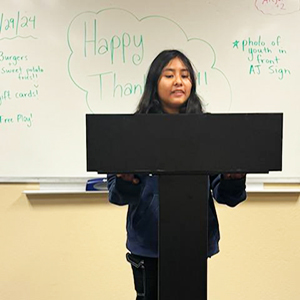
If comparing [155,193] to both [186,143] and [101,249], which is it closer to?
[186,143]

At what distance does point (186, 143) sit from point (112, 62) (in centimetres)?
89

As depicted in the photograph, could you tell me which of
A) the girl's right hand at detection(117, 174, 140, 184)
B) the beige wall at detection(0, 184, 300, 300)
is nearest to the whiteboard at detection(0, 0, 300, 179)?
the beige wall at detection(0, 184, 300, 300)

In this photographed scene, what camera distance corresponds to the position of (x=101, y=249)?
1562 millimetres

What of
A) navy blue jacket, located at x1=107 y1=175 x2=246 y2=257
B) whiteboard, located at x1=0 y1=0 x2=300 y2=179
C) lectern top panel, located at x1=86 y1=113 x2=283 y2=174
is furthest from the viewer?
whiteboard, located at x1=0 y1=0 x2=300 y2=179

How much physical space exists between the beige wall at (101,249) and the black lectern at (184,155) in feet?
2.84

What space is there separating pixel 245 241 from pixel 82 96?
96 cm

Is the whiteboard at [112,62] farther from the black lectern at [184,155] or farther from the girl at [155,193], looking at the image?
the black lectern at [184,155]

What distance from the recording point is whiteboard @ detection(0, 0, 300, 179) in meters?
1.44

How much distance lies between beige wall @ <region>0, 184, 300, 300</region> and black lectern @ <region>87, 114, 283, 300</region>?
87 cm

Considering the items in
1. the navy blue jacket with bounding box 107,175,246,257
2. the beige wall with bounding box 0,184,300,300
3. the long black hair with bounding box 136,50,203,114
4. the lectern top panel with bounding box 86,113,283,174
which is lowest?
the beige wall with bounding box 0,184,300,300

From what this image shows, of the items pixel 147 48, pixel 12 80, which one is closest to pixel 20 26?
pixel 12 80

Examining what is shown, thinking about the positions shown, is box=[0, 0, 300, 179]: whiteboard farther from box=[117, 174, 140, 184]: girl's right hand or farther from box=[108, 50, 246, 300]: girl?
box=[117, 174, 140, 184]: girl's right hand

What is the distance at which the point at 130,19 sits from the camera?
1444 mm

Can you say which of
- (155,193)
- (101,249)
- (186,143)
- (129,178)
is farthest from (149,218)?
(101,249)
